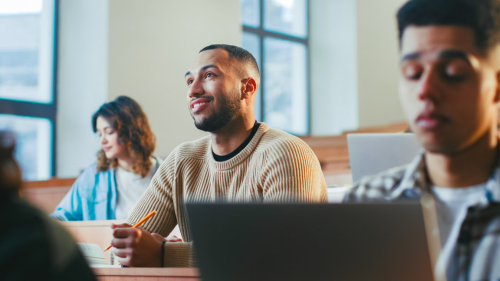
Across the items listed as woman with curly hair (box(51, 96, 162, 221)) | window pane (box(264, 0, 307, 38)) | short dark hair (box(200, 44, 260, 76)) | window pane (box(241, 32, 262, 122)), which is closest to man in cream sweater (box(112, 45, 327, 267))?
short dark hair (box(200, 44, 260, 76))

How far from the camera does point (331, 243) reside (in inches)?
27.0

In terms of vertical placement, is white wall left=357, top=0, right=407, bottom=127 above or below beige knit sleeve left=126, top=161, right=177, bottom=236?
above

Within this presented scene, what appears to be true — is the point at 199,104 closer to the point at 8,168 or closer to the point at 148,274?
the point at 148,274

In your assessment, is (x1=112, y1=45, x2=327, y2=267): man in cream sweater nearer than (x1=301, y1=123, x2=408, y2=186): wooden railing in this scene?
Yes

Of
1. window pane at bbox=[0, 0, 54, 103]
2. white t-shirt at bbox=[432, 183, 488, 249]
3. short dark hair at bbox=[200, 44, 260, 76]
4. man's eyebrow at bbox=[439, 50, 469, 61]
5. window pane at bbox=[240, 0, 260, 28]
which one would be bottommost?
white t-shirt at bbox=[432, 183, 488, 249]

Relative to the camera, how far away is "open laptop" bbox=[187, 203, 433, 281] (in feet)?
2.20

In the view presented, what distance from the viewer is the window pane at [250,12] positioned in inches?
222

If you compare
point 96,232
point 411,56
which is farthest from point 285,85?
point 411,56

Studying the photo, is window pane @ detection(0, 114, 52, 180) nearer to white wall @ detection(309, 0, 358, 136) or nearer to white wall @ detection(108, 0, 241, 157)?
white wall @ detection(108, 0, 241, 157)

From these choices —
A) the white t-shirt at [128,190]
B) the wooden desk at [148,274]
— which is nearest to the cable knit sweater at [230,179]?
the wooden desk at [148,274]

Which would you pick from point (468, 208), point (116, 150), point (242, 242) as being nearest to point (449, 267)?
point (468, 208)

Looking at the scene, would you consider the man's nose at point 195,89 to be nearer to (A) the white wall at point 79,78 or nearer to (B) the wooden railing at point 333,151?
→ (B) the wooden railing at point 333,151

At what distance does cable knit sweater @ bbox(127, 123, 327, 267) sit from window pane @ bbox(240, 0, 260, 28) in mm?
4003

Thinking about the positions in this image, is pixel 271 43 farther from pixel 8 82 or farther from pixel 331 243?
pixel 331 243
